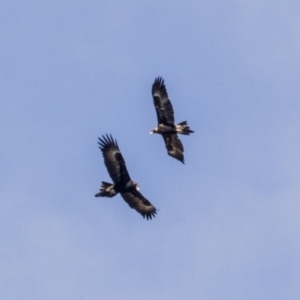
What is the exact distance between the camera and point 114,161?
3800cm

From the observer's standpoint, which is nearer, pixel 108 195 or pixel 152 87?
pixel 108 195

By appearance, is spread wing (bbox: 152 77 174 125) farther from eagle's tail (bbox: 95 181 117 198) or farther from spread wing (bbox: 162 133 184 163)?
eagle's tail (bbox: 95 181 117 198)

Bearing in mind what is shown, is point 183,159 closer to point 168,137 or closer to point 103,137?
point 168,137

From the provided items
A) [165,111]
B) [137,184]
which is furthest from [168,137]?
[137,184]

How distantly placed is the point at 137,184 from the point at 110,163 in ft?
5.17

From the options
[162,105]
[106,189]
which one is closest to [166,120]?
[162,105]

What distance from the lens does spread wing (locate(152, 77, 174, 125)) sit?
40.8 metres

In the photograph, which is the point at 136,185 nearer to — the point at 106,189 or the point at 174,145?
the point at 106,189

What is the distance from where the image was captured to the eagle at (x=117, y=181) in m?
37.7

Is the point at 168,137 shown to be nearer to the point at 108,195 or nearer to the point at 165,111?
the point at 165,111

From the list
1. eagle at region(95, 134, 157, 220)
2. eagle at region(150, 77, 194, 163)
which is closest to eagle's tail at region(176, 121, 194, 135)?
eagle at region(150, 77, 194, 163)

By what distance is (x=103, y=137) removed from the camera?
126ft

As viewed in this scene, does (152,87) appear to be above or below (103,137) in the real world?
above

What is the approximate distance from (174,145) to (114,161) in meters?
4.33
